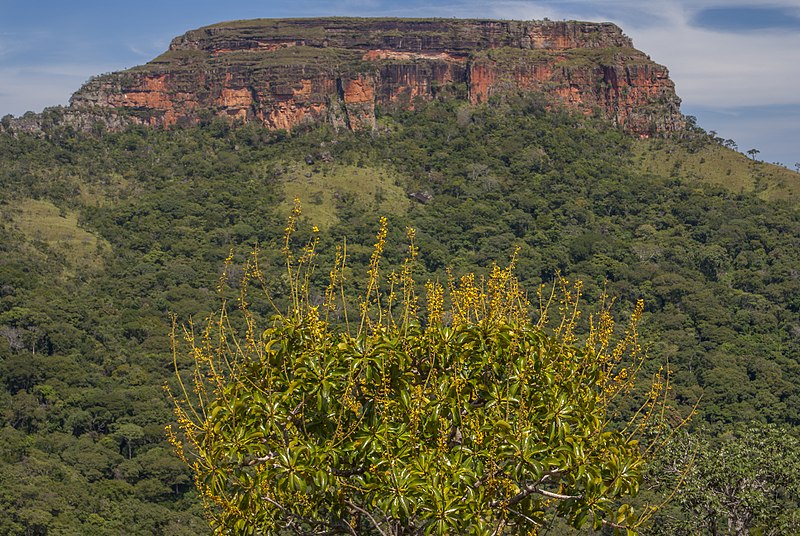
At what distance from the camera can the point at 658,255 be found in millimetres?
60469

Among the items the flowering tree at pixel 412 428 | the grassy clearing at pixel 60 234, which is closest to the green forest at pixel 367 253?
the grassy clearing at pixel 60 234

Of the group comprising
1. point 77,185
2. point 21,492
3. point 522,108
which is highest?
point 522,108

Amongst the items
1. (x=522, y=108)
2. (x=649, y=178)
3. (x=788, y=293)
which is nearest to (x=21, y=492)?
(x=788, y=293)

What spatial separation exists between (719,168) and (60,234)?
158ft

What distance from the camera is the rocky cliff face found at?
8188 cm

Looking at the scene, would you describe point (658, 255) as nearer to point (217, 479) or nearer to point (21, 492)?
point (21, 492)

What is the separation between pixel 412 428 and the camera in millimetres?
5938

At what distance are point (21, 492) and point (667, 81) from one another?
64625 millimetres

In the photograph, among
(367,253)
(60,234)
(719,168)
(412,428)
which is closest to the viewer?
(412,428)

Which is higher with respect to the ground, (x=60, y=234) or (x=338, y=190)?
(x=338, y=190)

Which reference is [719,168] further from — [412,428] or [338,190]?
[412,428]

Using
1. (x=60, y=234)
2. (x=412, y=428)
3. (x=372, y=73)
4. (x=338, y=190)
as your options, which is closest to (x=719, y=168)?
(x=338, y=190)

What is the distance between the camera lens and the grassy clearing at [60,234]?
58.6 meters

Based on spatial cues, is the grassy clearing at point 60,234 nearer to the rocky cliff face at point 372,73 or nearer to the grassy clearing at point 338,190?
the grassy clearing at point 338,190
